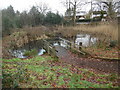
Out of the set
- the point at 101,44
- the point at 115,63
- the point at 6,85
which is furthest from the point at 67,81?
the point at 101,44

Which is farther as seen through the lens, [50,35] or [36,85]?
[50,35]

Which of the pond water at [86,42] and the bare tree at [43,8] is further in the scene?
the bare tree at [43,8]

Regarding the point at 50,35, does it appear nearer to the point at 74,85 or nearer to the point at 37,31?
the point at 37,31

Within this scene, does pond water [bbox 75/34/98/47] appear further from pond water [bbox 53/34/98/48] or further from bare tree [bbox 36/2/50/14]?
bare tree [bbox 36/2/50/14]

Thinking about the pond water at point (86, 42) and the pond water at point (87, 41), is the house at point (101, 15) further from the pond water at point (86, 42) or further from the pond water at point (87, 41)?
the pond water at point (86, 42)

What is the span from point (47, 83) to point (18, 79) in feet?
2.79

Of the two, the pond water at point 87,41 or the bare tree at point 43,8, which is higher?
the bare tree at point 43,8

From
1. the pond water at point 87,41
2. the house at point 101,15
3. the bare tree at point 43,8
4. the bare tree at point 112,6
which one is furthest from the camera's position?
the bare tree at point 43,8

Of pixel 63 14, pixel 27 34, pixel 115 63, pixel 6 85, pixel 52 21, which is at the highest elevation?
pixel 63 14

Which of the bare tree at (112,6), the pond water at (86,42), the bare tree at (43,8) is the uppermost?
the bare tree at (43,8)

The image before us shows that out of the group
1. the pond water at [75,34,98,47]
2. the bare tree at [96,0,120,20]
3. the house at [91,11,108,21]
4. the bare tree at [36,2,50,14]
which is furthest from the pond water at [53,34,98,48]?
the bare tree at [36,2,50,14]

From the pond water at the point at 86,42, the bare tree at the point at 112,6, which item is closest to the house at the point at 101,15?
the bare tree at the point at 112,6

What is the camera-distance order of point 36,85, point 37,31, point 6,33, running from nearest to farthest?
point 36,85 → point 6,33 → point 37,31

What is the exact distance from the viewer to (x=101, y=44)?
7.97 meters
